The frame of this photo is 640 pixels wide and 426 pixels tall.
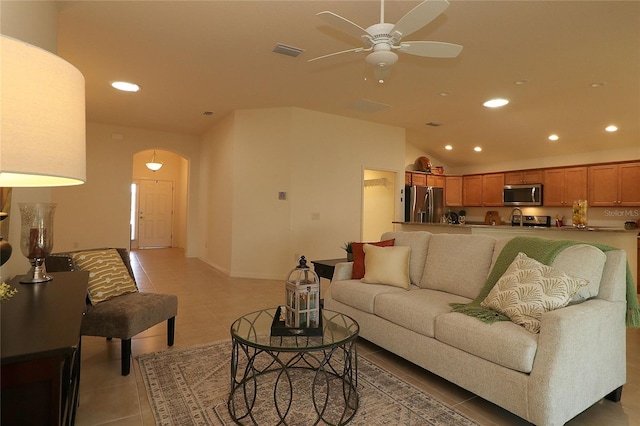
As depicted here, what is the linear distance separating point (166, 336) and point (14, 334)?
2297 mm

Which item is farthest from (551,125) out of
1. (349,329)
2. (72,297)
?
(72,297)

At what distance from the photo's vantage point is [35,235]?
6.27 ft

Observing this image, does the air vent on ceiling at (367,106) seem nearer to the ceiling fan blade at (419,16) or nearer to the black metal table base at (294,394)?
the ceiling fan blade at (419,16)

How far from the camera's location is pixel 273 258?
5688 mm

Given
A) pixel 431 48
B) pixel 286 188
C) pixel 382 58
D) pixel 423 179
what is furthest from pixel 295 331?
pixel 423 179

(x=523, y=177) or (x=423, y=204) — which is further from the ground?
(x=523, y=177)

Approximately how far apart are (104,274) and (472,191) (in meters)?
7.78

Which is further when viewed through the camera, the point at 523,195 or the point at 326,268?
the point at 523,195

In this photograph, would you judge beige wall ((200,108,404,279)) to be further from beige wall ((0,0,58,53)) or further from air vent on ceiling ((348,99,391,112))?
beige wall ((0,0,58,53))

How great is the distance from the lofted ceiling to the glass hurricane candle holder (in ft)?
6.26

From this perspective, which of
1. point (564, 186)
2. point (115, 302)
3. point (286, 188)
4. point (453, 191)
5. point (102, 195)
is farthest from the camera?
point (453, 191)

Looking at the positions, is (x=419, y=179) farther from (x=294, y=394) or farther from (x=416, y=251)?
(x=294, y=394)

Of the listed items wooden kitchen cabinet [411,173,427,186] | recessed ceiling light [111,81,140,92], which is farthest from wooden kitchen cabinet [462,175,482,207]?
recessed ceiling light [111,81,140,92]

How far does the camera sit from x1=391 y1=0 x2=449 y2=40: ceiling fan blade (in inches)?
76.4
